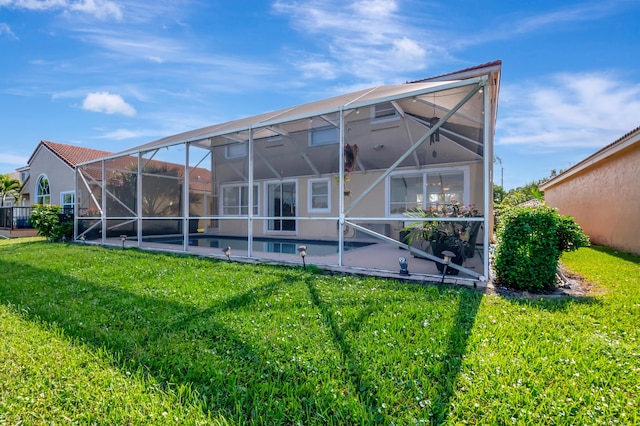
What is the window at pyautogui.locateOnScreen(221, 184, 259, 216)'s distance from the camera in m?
13.6

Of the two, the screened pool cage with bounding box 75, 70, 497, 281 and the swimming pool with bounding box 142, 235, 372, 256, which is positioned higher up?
the screened pool cage with bounding box 75, 70, 497, 281

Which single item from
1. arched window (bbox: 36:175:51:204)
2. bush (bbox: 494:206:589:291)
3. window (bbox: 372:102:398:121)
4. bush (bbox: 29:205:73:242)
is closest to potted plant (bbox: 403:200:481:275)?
bush (bbox: 494:206:589:291)

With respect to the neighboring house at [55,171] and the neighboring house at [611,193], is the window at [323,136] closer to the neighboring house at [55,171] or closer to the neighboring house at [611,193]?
the neighboring house at [611,193]

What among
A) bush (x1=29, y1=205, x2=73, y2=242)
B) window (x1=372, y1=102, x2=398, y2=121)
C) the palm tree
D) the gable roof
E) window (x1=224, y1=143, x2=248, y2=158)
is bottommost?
bush (x1=29, y1=205, x2=73, y2=242)

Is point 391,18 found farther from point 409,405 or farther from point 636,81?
point 636,81

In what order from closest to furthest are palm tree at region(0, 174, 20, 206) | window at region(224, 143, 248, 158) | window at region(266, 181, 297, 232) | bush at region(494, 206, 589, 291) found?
bush at region(494, 206, 589, 291) → window at region(224, 143, 248, 158) → window at region(266, 181, 297, 232) → palm tree at region(0, 174, 20, 206)

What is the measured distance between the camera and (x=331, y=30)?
→ 8539mm

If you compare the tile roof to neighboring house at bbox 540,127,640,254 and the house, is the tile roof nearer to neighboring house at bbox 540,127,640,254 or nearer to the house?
neighboring house at bbox 540,127,640,254

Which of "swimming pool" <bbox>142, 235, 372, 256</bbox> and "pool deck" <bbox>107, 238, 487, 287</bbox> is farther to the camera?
"swimming pool" <bbox>142, 235, 372, 256</bbox>

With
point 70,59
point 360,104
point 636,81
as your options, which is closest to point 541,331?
point 360,104

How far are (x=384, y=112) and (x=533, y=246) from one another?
501 centimetres

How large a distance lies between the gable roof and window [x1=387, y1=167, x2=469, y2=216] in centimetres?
1820

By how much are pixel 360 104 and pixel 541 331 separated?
14.0 ft

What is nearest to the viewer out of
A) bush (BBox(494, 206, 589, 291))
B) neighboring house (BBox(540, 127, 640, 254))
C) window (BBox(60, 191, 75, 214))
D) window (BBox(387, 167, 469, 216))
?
bush (BBox(494, 206, 589, 291))
